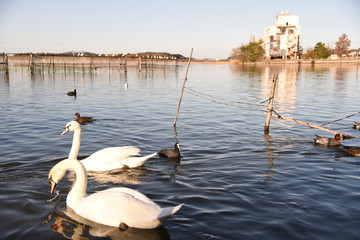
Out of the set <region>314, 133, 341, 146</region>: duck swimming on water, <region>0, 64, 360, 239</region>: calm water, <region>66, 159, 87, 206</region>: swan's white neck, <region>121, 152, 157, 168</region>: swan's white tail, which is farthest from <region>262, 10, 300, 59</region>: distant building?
<region>66, 159, 87, 206</region>: swan's white neck

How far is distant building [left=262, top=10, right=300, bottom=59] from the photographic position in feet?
480

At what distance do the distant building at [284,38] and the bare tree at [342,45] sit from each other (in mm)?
24611

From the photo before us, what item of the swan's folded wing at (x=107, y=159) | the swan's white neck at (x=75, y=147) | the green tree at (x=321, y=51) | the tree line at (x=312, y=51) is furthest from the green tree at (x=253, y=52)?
the swan's white neck at (x=75, y=147)

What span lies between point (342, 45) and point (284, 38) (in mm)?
35352

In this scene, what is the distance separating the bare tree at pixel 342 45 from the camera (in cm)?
15700

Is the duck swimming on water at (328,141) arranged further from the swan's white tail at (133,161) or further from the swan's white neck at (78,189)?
the swan's white neck at (78,189)

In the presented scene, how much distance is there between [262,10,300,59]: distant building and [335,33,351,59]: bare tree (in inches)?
969

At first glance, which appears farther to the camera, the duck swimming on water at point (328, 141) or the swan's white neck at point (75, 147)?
the duck swimming on water at point (328, 141)

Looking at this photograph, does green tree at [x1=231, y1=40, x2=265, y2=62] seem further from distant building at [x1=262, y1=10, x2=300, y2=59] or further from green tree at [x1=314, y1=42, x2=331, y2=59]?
green tree at [x1=314, y1=42, x2=331, y2=59]

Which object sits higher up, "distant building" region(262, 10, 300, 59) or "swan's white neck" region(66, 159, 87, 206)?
"distant building" region(262, 10, 300, 59)

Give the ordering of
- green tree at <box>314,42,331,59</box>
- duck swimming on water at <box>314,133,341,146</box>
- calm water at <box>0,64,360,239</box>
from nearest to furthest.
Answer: calm water at <box>0,64,360,239</box> → duck swimming on water at <box>314,133,341,146</box> → green tree at <box>314,42,331,59</box>

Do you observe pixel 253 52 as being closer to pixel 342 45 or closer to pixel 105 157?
pixel 342 45

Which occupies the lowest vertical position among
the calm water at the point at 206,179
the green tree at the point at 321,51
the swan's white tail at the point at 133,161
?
the calm water at the point at 206,179

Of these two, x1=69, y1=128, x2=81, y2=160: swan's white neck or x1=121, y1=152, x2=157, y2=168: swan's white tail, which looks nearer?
x1=69, y1=128, x2=81, y2=160: swan's white neck
